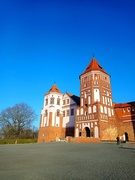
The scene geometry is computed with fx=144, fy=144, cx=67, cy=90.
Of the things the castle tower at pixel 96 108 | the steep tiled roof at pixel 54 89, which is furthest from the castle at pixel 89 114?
the steep tiled roof at pixel 54 89

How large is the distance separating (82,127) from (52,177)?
29759mm

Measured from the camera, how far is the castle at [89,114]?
3139 centimetres

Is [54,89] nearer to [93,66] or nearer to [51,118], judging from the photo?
[51,118]

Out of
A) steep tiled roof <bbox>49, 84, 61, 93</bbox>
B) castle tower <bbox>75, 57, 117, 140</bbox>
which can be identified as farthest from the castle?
steep tiled roof <bbox>49, 84, 61, 93</bbox>

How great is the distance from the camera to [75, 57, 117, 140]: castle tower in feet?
101

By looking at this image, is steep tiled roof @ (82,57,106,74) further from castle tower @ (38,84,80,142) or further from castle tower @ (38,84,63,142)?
castle tower @ (38,84,63,142)

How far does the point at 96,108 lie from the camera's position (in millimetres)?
31906

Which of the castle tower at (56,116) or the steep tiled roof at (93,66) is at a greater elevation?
the steep tiled roof at (93,66)

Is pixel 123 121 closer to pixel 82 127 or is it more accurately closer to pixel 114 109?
pixel 114 109

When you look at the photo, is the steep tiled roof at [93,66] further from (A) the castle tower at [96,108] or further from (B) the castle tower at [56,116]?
(B) the castle tower at [56,116]

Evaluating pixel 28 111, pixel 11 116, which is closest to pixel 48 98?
Result: pixel 28 111

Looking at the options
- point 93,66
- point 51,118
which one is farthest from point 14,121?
point 93,66

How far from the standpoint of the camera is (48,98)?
42.7 meters

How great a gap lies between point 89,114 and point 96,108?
228 centimetres
